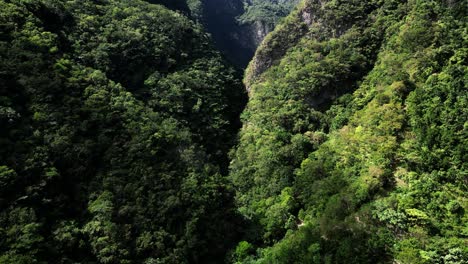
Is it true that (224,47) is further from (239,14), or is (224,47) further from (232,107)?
(232,107)

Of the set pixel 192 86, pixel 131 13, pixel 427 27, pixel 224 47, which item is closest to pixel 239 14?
pixel 224 47

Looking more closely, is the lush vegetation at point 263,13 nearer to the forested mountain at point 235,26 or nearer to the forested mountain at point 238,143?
the forested mountain at point 235,26

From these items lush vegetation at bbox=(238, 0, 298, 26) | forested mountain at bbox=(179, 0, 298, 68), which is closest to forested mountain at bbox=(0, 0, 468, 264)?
forested mountain at bbox=(179, 0, 298, 68)

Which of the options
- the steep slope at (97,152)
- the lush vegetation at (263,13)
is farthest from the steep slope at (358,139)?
the lush vegetation at (263,13)

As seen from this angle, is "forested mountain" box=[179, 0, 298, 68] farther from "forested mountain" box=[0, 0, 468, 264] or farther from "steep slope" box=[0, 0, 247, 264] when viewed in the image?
"steep slope" box=[0, 0, 247, 264]

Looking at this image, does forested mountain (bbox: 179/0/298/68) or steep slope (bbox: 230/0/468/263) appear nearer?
steep slope (bbox: 230/0/468/263)

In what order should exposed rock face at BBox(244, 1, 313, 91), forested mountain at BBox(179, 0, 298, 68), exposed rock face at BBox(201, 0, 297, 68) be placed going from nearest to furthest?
exposed rock face at BBox(244, 1, 313, 91)
forested mountain at BBox(179, 0, 298, 68)
exposed rock face at BBox(201, 0, 297, 68)

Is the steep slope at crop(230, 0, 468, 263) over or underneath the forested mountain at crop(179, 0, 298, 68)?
underneath

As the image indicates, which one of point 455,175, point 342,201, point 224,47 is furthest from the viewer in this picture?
point 224,47
